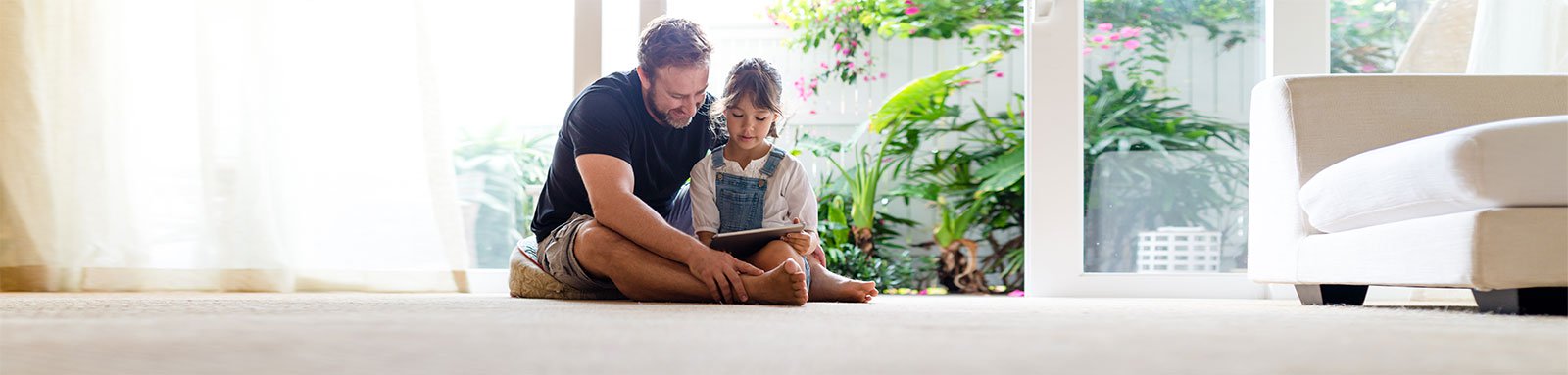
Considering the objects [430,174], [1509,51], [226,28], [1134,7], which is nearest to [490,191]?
[430,174]

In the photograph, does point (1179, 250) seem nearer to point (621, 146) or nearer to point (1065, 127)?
point (1065, 127)

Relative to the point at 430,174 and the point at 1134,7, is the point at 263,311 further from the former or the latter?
the point at 1134,7

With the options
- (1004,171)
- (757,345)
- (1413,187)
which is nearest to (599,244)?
(757,345)

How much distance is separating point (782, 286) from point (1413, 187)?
0.83 metres

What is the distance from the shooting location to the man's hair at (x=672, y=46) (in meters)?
1.92

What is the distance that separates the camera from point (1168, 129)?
273cm

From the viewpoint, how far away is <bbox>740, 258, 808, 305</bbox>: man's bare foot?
1.58m

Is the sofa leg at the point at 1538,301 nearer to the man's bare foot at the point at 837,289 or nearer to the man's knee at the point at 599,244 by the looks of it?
the man's bare foot at the point at 837,289

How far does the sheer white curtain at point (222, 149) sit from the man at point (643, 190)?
30.0 inches

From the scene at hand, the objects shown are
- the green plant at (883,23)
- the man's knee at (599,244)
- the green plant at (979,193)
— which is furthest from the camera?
the green plant at (883,23)

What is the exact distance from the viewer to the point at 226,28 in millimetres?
2666

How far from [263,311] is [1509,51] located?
8.12 ft

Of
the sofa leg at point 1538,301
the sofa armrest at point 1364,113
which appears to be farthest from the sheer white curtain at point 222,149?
the sofa leg at point 1538,301

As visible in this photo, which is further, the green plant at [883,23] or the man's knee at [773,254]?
the green plant at [883,23]
